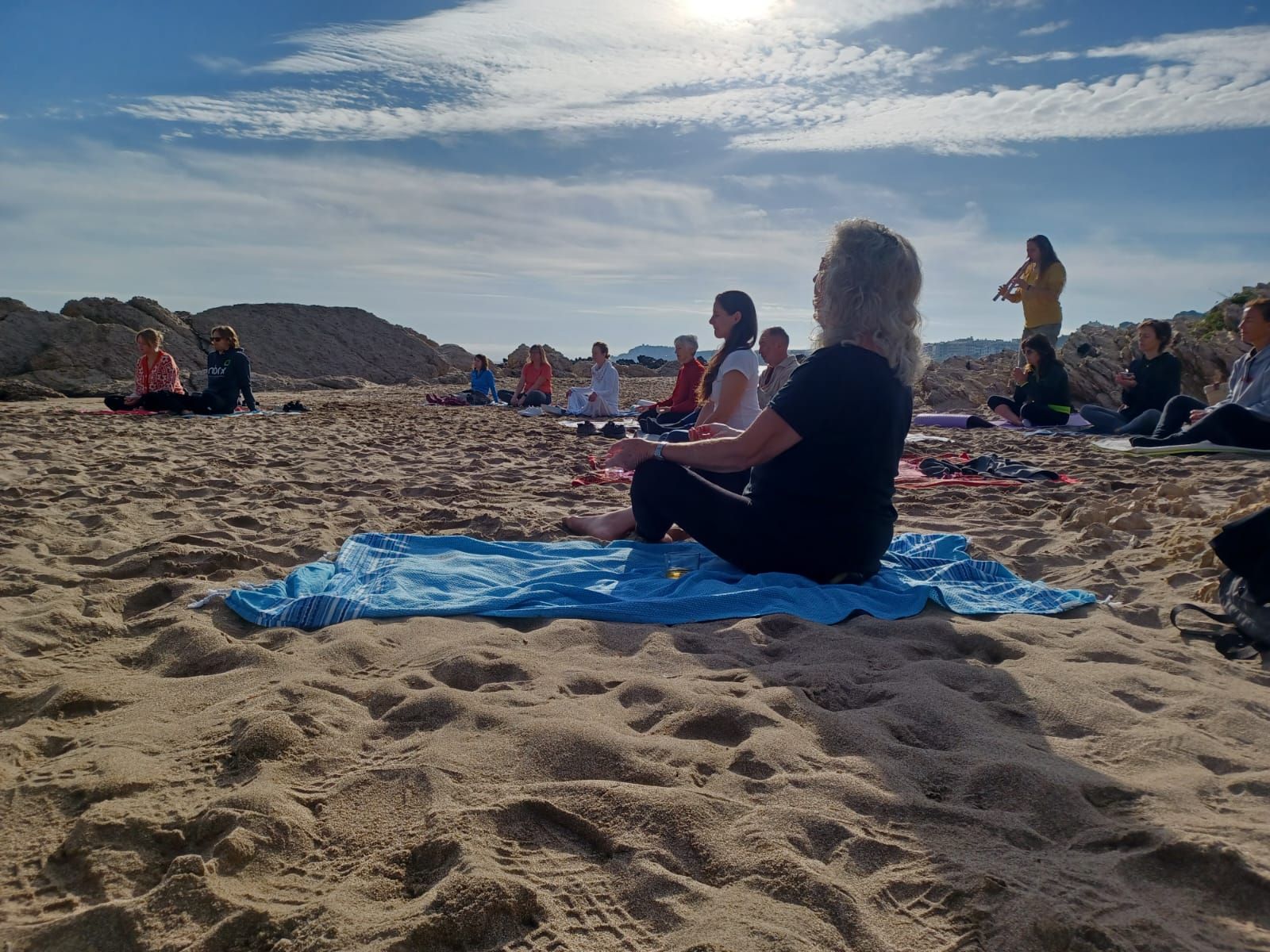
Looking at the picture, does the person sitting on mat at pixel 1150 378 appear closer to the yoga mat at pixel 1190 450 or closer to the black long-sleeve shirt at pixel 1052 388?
the black long-sleeve shirt at pixel 1052 388

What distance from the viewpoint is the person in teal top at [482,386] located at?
16312 millimetres

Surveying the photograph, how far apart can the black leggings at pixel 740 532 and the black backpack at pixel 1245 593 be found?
1185mm

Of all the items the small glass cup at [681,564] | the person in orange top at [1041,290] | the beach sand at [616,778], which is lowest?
the beach sand at [616,778]

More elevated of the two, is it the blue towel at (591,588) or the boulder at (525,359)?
the boulder at (525,359)

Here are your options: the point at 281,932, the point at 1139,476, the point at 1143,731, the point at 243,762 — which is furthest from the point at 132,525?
the point at 1139,476

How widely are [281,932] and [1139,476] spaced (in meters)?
6.78

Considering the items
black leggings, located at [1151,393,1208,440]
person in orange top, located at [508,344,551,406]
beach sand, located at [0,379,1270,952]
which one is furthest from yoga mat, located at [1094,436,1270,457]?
person in orange top, located at [508,344,551,406]

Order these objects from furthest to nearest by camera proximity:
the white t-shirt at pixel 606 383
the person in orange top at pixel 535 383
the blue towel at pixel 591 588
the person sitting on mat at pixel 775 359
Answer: the person in orange top at pixel 535 383, the white t-shirt at pixel 606 383, the person sitting on mat at pixel 775 359, the blue towel at pixel 591 588

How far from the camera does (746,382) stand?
5.39m

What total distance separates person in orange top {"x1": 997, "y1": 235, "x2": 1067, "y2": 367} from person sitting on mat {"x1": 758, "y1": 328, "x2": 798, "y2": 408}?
3638 millimetres

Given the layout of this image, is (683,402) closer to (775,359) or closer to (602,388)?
(775,359)

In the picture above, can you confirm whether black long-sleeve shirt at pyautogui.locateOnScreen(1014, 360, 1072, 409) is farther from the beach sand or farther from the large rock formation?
the large rock formation

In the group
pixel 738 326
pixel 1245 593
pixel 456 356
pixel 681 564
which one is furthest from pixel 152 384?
pixel 456 356

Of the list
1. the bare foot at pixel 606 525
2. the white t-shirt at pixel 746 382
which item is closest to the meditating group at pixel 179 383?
the white t-shirt at pixel 746 382
